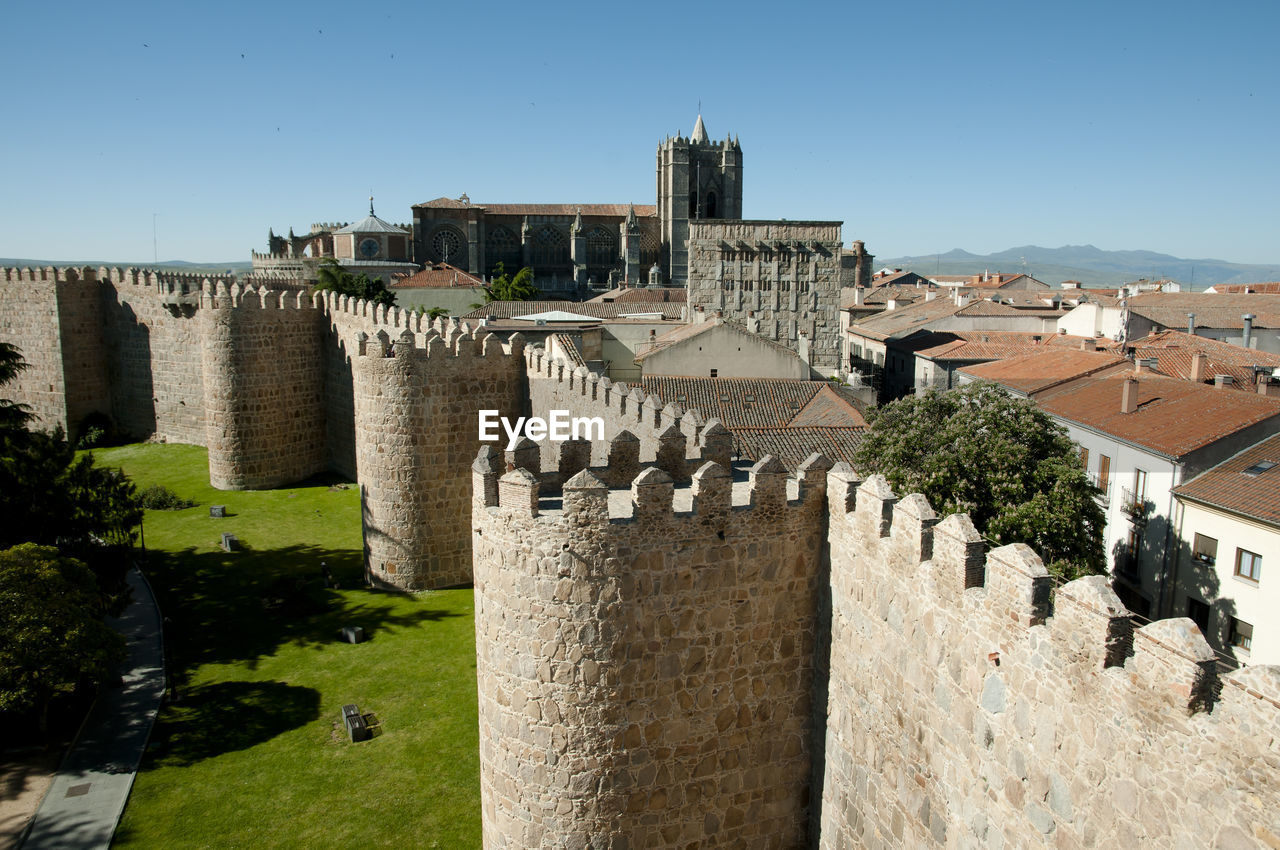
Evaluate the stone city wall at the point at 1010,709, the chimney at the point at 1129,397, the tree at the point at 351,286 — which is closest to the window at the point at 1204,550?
the chimney at the point at 1129,397

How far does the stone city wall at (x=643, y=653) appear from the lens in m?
7.52

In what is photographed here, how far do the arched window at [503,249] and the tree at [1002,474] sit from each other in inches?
3162

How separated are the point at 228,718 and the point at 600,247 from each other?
85.9m

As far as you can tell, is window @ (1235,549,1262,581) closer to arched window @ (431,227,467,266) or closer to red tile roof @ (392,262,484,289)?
red tile roof @ (392,262,484,289)

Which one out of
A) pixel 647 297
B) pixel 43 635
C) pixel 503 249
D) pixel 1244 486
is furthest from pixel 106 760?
pixel 503 249

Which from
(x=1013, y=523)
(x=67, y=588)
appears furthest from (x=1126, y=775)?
(x=67, y=588)

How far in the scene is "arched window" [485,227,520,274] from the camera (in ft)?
304

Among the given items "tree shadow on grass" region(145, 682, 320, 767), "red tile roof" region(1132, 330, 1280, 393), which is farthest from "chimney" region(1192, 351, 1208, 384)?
"tree shadow on grass" region(145, 682, 320, 767)

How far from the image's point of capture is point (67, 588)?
12938mm

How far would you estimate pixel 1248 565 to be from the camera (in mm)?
16734

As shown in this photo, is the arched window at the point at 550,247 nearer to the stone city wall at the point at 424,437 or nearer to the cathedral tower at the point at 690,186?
the cathedral tower at the point at 690,186

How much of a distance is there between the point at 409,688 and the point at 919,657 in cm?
959

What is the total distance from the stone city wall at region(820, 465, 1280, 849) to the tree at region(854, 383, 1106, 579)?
7.30 m

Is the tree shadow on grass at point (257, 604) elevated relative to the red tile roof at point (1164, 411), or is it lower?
lower
